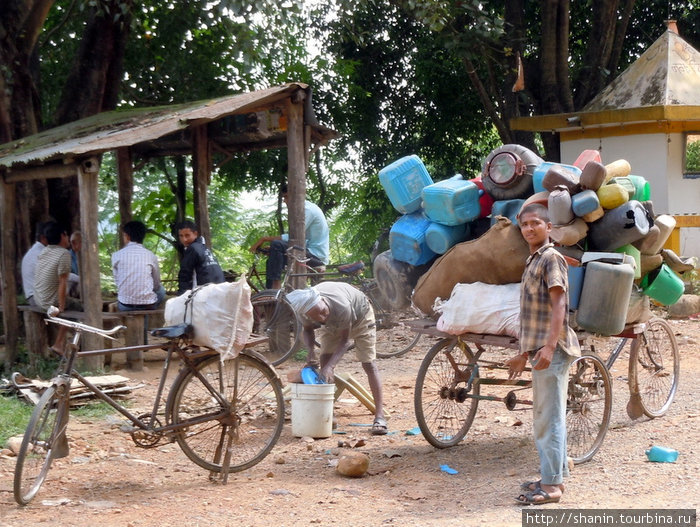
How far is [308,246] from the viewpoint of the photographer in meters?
11.1

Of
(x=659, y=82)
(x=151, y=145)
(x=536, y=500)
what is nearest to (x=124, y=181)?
(x=151, y=145)

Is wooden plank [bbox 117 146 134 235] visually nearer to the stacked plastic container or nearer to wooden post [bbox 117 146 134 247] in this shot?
wooden post [bbox 117 146 134 247]

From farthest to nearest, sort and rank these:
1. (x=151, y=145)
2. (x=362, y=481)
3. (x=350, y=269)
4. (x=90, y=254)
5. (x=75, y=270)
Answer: (x=151, y=145), (x=75, y=270), (x=350, y=269), (x=90, y=254), (x=362, y=481)

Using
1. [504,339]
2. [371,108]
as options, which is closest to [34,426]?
[504,339]

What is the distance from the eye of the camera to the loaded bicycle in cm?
588

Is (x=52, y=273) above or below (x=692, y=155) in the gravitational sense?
below

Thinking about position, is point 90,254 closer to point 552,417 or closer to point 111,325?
point 111,325

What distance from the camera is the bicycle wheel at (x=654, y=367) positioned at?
682cm

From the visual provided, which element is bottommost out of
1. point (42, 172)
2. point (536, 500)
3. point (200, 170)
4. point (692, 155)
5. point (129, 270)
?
point (536, 500)

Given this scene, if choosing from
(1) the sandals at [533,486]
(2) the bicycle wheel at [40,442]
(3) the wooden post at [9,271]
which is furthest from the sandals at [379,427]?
(3) the wooden post at [9,271]

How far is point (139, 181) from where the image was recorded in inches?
969

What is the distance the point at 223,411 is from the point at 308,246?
549cm

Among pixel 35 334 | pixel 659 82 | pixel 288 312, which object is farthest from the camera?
pixel 659 82

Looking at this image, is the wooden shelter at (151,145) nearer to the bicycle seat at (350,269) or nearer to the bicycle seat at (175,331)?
the bicycle seat at (350,269)
